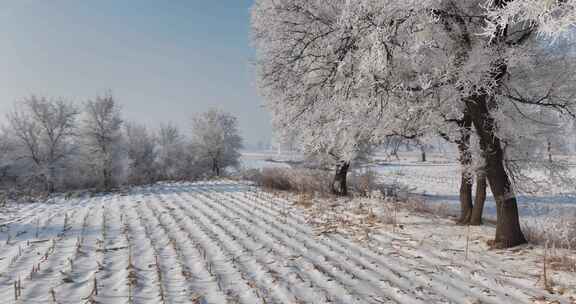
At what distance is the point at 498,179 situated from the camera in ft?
17.4

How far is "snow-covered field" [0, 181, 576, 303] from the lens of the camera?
3365 millimetres

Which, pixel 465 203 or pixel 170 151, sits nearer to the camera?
pixel 465 203

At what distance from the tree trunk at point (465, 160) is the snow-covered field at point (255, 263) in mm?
830

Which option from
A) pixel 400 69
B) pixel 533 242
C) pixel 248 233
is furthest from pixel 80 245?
pixel 533 242

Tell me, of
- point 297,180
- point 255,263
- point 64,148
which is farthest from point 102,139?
point 255,263

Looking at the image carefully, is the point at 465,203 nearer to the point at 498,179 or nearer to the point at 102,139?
the point at 498,179

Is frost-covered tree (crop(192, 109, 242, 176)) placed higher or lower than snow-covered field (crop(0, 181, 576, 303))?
higher

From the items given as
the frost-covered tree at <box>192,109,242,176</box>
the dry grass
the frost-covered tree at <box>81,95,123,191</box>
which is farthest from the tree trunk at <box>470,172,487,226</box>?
the frost-covered tree at <box>192,109,242,176</box>

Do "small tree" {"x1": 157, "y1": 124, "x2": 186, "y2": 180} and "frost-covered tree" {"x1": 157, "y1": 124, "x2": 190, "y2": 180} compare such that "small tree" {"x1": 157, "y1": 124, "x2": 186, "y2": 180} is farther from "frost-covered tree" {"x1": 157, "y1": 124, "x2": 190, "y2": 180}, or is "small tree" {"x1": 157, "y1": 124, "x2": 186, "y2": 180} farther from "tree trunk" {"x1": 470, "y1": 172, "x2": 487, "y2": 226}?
"tree trunk" {"x1": 470, "y1": 172, "x2": 487, "y2": 226}

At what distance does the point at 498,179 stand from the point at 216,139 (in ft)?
105

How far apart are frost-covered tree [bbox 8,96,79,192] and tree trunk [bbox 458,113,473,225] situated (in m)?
30.7

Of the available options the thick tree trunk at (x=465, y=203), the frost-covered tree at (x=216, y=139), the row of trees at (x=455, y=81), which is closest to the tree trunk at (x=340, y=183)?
the row of trees at (x=455, y=81)

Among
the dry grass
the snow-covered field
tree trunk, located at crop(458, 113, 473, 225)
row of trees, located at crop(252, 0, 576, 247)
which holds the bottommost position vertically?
the snow-covered field

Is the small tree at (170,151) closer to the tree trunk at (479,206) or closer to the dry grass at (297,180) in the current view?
the dry grass at (297,180)
